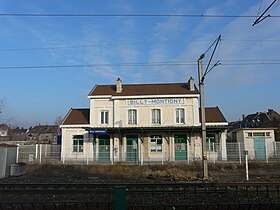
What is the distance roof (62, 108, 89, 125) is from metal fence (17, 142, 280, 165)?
3594 mm

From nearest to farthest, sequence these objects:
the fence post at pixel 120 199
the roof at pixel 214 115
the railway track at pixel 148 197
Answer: the fence post at pixel 120 199
the railway track at pixel 148 197
the roof at pixel 214 115

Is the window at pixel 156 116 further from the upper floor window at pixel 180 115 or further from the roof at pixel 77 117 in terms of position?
the roof at pixel 77 117

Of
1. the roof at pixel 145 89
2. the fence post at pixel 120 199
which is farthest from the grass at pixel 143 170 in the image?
the fence post at pixel 120 199

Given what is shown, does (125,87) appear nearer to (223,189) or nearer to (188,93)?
(188,93)

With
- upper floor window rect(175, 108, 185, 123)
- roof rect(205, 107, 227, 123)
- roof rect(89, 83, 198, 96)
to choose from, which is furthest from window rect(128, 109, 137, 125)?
roof rect(205, 107, 227, 123)

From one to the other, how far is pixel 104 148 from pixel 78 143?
3789 millimetres

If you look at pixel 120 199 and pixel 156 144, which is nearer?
pixel 120 199

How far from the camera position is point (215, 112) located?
117 feet

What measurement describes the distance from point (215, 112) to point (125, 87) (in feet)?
40.6

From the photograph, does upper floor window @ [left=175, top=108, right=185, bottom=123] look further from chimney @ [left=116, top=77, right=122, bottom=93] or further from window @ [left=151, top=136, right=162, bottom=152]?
chimney @ [left=116, top=77, right=122, bottom=93]

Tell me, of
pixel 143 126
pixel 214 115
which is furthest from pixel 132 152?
pixel 214 115

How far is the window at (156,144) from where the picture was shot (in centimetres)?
3291

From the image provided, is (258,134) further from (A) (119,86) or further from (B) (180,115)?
(A) (119,86)

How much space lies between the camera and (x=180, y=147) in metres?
33.0
